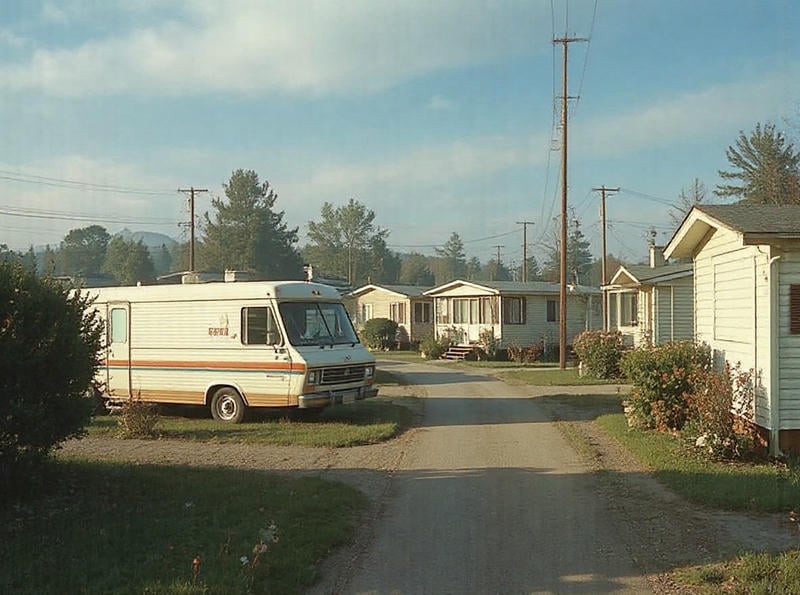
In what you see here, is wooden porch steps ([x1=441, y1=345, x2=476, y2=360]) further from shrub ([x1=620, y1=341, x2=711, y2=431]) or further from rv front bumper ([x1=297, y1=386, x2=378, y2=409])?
shrub ([x1=620, y1=341, x2=711, y2=431])

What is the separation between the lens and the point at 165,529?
24.5 ft

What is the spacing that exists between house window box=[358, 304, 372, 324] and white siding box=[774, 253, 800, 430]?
37995 millimetres

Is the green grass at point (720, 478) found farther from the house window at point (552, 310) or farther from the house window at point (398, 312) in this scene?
the house window at point (398, 312)

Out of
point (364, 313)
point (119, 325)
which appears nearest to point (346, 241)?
point (364, 313)

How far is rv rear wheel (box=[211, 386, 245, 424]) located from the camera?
608 inches

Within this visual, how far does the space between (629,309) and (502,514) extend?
77.6 feet

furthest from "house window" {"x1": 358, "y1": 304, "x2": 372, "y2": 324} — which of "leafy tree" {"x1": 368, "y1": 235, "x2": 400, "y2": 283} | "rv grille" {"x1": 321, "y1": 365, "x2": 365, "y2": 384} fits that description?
"leafy tree" {"x1": 368, "y1": 235, "x2": 400, "y2": 283}

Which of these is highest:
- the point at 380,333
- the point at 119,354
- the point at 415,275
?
the point at 415,275

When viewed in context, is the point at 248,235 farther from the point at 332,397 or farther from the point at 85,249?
the point at 332,397

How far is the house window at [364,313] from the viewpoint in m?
48.2

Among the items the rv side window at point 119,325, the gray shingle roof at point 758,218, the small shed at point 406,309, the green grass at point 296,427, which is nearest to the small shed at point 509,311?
the small shed at point 406,309

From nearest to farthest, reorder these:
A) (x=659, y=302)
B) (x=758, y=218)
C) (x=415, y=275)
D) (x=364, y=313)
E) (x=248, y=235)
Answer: (x=758, y=218)
(x=659, y=302)
(x=364, y=313)
(x=248, y=235)
(x=415, y=275)

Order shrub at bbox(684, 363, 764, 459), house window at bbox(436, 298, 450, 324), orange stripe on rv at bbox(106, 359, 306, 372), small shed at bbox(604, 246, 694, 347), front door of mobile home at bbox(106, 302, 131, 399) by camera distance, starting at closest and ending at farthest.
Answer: shrub at bbox(684, 363, 764, 459), orange stripe on rv at bbox(106, 359, 306, 372), front door of mobile home at bbox(106, 302, 131, 399), small shed at bbox(604, 246, 694, 347), house window at bbox(436, 298, 450, 324)

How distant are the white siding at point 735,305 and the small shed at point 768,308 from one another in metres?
0.01
